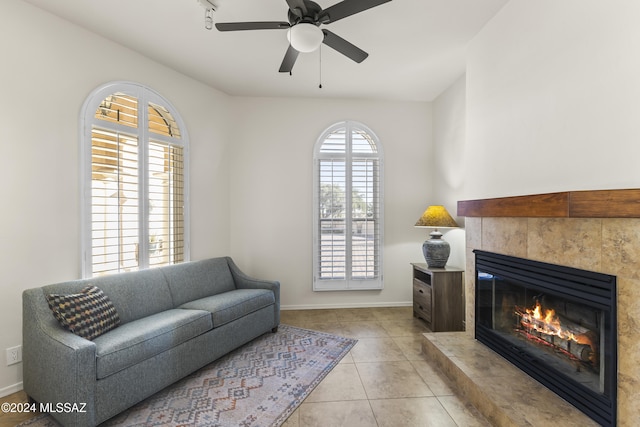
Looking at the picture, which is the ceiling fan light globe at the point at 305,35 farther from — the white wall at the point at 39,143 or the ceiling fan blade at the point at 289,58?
the white wall at the point at 39,143

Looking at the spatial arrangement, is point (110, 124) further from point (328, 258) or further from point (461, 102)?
point (461, 102)

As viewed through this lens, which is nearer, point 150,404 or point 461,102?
point 150,404

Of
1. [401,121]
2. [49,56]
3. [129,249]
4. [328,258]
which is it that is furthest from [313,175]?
[49,56]

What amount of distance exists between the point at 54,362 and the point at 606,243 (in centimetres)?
326

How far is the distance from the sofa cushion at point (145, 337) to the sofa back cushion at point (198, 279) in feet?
1.03

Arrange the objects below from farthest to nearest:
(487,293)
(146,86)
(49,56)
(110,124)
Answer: (146,86), (110,124), (487,293), (49,56)

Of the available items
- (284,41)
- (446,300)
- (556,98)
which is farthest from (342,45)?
(446,300)

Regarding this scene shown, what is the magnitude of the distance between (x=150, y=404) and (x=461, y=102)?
13.7 ft

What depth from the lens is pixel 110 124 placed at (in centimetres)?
291

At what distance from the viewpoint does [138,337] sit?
7.28 ft

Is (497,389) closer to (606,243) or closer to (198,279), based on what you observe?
(606,243)

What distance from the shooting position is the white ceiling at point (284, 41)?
2.44 meters

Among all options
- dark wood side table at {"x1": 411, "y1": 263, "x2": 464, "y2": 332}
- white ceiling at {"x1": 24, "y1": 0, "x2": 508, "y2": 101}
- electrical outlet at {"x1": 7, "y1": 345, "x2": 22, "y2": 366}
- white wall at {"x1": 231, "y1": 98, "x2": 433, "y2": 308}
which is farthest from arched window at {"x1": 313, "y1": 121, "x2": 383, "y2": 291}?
electrical outlet at {"x1": 7, "y1": 345, "x2": 22, "y2": 366}

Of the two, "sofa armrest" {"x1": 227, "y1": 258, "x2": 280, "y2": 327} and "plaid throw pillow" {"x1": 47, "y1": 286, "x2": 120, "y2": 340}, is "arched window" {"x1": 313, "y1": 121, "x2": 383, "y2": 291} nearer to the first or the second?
"sofa armrest" {"x1": 227, "y1": 258, "x2": 280, "y2": 327}
